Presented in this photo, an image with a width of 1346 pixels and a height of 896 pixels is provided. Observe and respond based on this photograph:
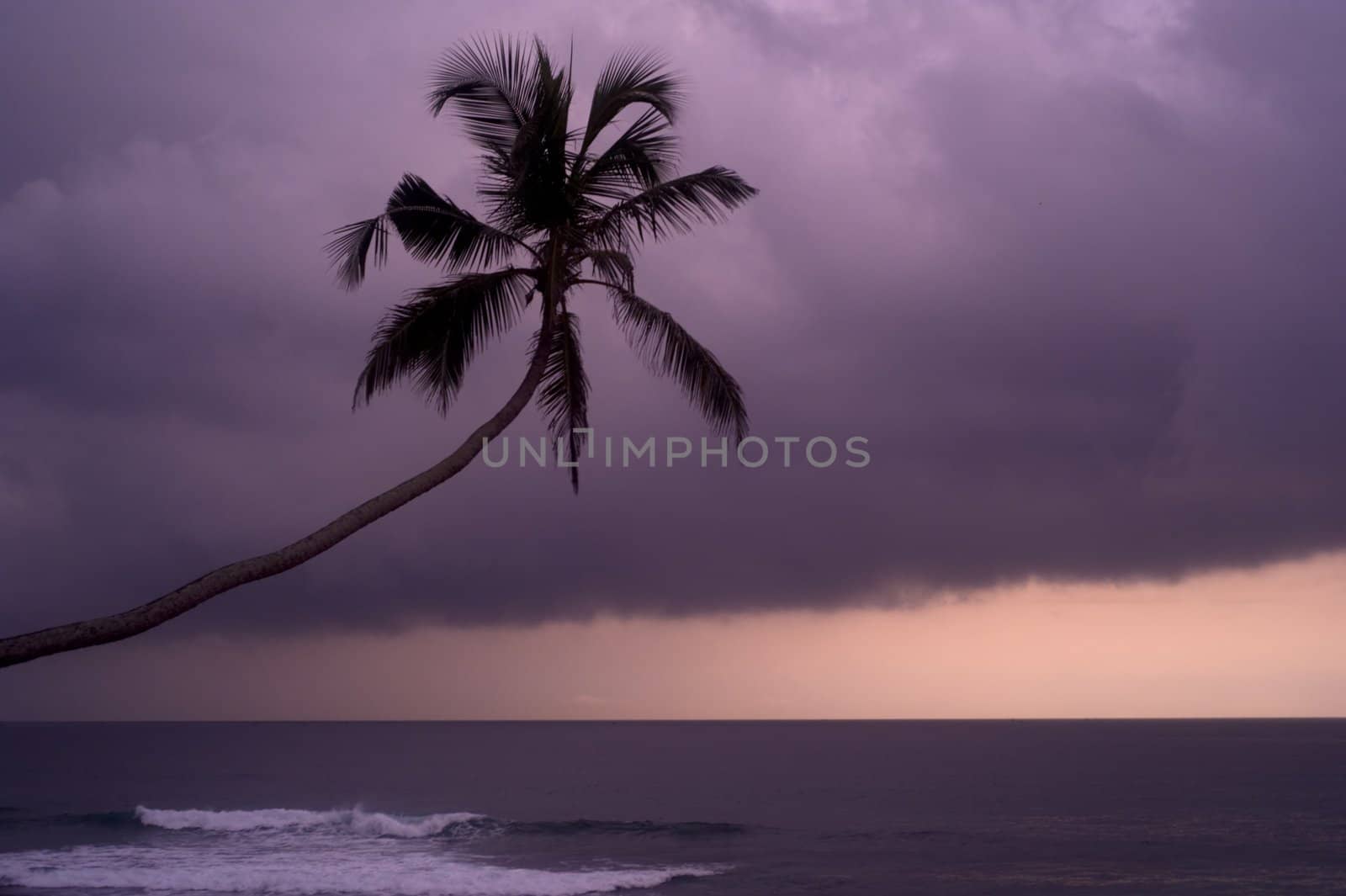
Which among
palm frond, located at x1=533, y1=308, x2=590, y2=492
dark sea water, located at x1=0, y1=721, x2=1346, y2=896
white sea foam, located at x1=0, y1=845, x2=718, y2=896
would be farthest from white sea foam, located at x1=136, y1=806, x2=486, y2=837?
palm frond, located at x1=533, y1=308, x2=590, y2=492

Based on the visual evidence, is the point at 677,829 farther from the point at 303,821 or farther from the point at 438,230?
the point at 438,230

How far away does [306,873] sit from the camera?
111ft

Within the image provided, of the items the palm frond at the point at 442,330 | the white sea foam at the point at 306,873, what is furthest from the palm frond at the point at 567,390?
the white sea foam at the point at 306,873

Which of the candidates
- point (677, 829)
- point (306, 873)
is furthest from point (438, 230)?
point (677, 829)

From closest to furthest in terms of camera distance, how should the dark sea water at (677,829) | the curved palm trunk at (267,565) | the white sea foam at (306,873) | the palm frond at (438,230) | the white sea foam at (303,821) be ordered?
the curved palm trunk at (267,565)
the palm frond at (438,230)
the white sea foam at (306,873)
the dark sea water at (677,829)
the white sea foam at (303,821)

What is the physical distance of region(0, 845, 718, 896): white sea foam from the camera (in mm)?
31672

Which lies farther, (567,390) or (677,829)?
(677,829)

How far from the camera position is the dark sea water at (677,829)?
3419cm

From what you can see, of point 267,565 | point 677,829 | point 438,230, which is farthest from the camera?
point 677,829

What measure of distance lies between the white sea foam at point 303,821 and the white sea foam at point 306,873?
638 cm

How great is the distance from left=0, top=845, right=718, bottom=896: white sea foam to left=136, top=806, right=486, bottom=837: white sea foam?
6.38 m

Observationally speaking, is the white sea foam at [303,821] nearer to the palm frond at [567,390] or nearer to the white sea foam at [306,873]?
the white sea foam at [306,873]

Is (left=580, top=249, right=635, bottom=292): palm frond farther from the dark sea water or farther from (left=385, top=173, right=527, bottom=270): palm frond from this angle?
the dark sea water

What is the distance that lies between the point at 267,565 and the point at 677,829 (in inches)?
1761
